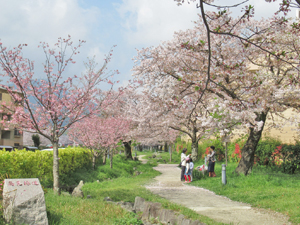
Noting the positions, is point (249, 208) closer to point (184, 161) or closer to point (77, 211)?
point (77, 211)

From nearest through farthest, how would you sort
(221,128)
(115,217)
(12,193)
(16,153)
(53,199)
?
1. (12,193)
2. (115,217)
3. (53,199)
4. (16,153)
5. (221,128)

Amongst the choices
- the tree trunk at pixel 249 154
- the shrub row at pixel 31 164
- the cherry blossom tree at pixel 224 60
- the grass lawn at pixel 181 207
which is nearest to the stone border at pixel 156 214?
the grass lawn at pixel 181 207

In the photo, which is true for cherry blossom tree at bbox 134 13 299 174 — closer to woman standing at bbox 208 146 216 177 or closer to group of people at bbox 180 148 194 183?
woman standing at bbox 208 146 216 177

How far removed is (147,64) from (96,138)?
7946mm

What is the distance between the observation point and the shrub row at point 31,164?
32.3 ft

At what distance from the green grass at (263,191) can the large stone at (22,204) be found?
18.1 ft

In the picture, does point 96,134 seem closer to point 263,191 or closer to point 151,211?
point 263,191

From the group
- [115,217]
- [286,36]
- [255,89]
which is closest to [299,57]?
[286,36]

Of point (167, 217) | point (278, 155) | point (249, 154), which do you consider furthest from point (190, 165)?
point (167, 217)

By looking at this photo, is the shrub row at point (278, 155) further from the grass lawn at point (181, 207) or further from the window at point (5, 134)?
the window at point (5, 134)

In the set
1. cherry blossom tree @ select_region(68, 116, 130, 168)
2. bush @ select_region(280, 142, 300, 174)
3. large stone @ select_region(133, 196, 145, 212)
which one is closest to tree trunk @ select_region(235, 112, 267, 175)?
bush @ select_region(280, 142, 300, 174)

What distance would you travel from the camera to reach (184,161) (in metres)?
14.7

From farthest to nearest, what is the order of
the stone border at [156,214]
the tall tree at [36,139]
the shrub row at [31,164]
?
the tall tree at [36,139] → the shrub row at [31,164] → the stone border at [156,214]

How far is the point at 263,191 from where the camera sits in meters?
9.92
